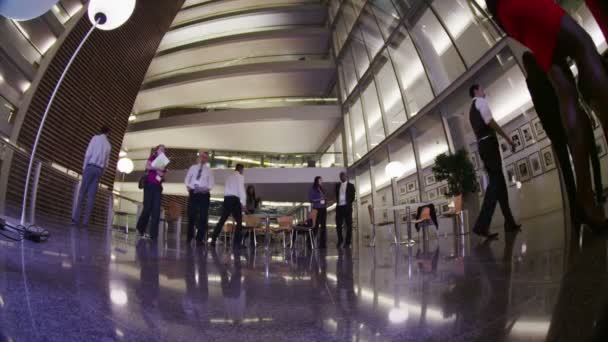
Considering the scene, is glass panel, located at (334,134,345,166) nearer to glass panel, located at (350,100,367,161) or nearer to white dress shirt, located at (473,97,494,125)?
glass panel, located at (350,100,367,161)

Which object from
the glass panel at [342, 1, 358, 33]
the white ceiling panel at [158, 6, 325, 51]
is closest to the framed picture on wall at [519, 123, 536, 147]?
the glass panel at [342, 1, 358, 33]

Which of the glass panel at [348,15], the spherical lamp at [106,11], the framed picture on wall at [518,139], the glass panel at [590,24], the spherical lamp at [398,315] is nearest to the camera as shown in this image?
the spherical lamp at [398,315]

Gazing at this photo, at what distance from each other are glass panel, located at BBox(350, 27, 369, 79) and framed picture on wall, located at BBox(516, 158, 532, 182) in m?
8.98

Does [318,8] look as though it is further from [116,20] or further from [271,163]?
[116,20]

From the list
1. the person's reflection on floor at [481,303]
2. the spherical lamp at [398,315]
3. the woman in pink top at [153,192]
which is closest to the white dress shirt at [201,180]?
the woman in pink top at [153,192]

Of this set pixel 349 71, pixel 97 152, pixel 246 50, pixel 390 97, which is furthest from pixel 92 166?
pixel 246 50

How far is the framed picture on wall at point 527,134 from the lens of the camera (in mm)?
7416

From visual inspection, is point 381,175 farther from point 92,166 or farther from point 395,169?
point 92,166

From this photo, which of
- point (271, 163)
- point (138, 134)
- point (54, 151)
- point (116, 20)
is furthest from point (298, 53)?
point (116, 20)

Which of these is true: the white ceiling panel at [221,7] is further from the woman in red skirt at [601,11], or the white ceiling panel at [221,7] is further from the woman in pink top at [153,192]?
the woman in red skirt at [601,11]

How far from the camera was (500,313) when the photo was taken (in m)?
1.10

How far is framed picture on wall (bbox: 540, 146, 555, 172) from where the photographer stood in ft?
22.4

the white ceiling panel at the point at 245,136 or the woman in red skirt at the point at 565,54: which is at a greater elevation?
the white ceiling panel at the point at 245,136

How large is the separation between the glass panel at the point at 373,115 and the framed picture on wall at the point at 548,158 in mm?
7069
